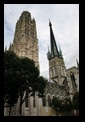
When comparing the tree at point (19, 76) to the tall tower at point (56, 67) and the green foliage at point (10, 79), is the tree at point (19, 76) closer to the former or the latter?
the green foliage at point (10, 79)

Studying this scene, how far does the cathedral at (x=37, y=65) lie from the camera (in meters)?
36.9

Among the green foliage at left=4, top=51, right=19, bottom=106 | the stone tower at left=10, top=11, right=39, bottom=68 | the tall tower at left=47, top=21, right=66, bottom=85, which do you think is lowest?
the green foliage at left=4, top=51, right=19, bottom=106

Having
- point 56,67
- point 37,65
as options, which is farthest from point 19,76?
point 56,67

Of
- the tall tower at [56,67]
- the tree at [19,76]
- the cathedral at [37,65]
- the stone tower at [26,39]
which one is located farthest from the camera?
the tall tower at [56,67]

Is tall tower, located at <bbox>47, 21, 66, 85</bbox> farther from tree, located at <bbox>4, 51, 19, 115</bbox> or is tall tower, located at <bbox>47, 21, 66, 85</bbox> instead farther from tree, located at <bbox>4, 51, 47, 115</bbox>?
tree, located at <bbox>4, 51, 19, 115</bbox>

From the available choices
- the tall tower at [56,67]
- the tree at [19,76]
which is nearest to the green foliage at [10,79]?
the tree at [19,76]

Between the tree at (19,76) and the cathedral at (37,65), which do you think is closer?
the tree at (19,76)

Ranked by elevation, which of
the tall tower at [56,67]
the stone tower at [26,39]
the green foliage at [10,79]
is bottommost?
the green foliage at [10,79]

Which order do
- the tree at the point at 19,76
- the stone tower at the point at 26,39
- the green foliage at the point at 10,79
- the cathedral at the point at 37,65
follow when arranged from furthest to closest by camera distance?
the stone tower at the point at 26,39
the cathedral at the point at 37,65
the tree at the point at 19,76
the green foliage at the point at 10,79

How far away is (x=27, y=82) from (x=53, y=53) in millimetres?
47817

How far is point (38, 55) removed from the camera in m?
56.1

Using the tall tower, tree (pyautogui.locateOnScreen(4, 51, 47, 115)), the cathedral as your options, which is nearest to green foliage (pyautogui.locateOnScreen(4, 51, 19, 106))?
tree (pyautogui.locateOnScreen(4, 51, 47, 115))

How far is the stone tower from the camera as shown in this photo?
52275 mm

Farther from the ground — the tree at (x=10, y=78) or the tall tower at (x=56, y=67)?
the tall tower at (x=56, y=67)
